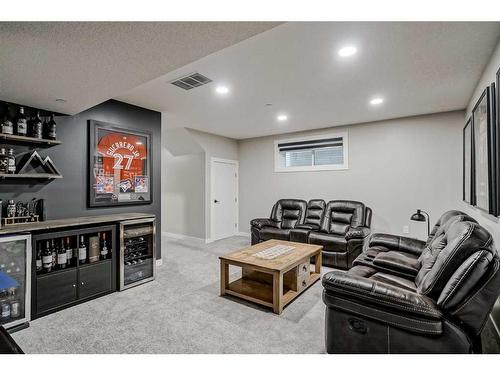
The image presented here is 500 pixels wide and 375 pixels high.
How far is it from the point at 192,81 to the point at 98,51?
1370 millimetres

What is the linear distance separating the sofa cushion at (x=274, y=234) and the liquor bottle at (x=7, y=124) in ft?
12.4

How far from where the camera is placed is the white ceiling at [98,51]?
4.92 feet

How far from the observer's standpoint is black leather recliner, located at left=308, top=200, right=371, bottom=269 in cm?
393

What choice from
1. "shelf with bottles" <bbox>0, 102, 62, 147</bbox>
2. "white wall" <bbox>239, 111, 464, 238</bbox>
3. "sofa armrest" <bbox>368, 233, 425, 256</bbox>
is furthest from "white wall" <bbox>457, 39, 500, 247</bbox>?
"shelf with bottles" <bbox>0, 102, 62, 147</bbox>

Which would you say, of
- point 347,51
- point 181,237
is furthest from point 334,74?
point 181,237

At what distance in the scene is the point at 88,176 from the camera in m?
3.36

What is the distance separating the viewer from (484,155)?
250 centimetres

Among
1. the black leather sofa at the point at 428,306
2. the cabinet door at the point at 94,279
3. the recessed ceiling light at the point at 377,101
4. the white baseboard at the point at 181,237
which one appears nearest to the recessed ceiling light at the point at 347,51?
the recessed ceiling light at the point at 377,101

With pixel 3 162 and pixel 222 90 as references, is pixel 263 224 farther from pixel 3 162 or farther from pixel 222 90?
pixel 3 162

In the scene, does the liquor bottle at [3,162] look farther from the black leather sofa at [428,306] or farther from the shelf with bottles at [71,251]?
the black leather sofa at [428,306]

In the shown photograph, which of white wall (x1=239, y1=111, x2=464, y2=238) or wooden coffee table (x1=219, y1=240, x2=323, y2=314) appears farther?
white wall (x1=239, y1=111, x2=464, y2=238)

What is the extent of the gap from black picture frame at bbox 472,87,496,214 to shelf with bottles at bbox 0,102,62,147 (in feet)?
14.1

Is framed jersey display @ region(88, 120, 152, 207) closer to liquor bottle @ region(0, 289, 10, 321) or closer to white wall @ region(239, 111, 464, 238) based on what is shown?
liquor bottle @ region(0, 289, 10, 321)

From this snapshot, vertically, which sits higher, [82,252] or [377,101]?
[377,101]
